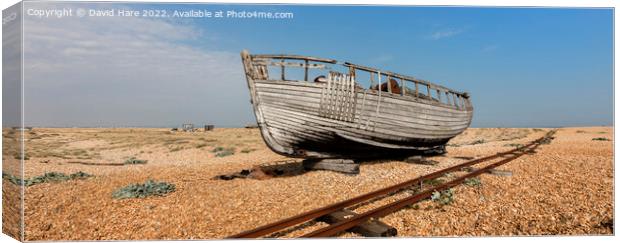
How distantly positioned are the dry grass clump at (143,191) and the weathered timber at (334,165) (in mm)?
4415

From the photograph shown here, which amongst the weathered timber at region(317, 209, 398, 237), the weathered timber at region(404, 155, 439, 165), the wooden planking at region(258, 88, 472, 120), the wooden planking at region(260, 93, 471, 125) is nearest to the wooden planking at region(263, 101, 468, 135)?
the wooden planking at region(260, 93, 471, 125)

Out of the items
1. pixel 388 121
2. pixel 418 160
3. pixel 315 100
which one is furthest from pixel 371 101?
pixel 418 160

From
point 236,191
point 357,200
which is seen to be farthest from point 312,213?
point 236,191

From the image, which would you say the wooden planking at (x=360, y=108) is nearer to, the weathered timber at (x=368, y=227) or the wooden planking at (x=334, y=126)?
the wooden planking at (x=334, y=126)

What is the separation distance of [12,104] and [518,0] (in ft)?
32.7

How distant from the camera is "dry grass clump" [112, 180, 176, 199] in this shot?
30.1 ft

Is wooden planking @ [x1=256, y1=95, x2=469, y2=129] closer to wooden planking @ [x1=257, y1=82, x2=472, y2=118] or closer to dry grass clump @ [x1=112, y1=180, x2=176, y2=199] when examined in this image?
wooden planking @ [x1=257, y1=82, x2=472, y2=118]

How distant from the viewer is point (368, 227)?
21.4ft

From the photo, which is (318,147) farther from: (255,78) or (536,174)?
(536,174)

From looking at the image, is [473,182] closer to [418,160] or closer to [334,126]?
[334,126]

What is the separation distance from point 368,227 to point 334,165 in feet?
18.5

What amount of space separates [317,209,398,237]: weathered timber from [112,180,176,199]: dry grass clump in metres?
4.47

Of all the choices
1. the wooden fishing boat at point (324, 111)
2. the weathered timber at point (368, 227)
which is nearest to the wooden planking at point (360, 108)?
the wooden fishing boat at point (324, 111)

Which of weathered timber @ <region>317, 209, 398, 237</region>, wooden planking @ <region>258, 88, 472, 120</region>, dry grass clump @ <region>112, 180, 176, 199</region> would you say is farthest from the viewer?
wooden planking @ <region>258, 88, 472, 120</region>
